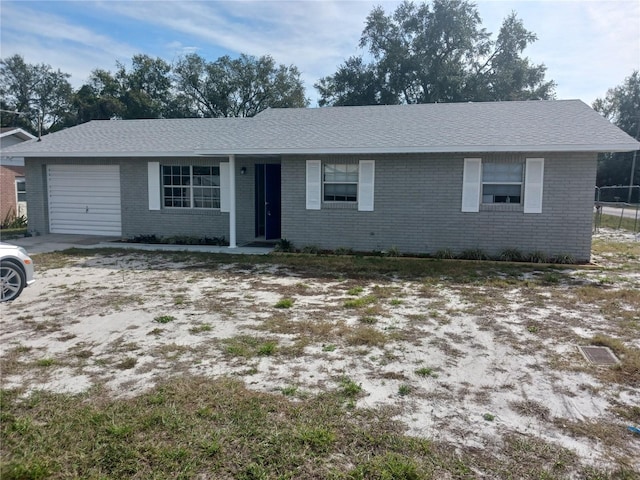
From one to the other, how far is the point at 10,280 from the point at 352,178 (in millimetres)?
7715

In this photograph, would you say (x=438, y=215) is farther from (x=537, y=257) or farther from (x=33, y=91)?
(x=33, y=91)

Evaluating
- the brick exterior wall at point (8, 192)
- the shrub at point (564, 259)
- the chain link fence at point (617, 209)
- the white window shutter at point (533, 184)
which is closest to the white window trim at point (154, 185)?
the brick exterior wall at point (8, 192)

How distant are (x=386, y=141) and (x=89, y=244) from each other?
8739 millimetres

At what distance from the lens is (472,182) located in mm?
11016

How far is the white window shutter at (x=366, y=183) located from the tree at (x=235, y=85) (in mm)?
28564

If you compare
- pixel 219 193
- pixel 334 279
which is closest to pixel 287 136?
pixel 219 193

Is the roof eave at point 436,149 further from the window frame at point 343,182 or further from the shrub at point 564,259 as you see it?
the shrub at point 564,259

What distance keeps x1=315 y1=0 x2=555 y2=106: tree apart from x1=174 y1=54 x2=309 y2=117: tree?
5.68 meters

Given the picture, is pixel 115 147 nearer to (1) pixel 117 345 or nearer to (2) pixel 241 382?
(1) pixel 117 345

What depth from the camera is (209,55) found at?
131 ft

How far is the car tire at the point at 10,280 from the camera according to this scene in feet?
22.1

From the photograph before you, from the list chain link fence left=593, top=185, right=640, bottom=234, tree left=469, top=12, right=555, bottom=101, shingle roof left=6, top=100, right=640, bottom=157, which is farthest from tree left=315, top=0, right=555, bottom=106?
shingle roof left=6, top=100, right=640, bottom=157

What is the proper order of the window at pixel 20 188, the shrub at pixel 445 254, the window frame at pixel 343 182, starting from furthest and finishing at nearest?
the window at pixel 20 188 → the window frame at pixel 343 182 → the shrub at pixel 445 254

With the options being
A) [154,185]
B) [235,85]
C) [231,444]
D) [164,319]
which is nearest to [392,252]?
[164,319]
